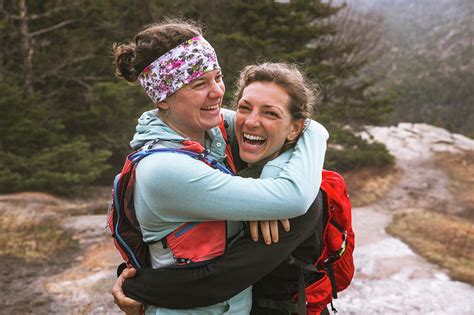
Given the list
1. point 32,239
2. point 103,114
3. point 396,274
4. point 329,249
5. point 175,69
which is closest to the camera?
point 175,69

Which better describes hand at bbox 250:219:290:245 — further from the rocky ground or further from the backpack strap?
the rocky ground

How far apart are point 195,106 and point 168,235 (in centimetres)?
56

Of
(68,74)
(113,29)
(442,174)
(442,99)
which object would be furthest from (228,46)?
(442,99)

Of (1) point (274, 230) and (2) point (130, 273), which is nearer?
(1) point (274, 230)

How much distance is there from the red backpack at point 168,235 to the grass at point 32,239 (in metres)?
5.87

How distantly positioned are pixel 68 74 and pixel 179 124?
12.3 meters

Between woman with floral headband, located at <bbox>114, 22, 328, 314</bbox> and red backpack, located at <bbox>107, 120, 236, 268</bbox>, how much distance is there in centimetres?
4

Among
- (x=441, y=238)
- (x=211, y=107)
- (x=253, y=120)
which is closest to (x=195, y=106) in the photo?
(x=211, y=107)

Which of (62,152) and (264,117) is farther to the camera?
(62,152)

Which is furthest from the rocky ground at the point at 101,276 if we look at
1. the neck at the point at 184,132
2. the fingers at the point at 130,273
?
the neck at the point at 184,132

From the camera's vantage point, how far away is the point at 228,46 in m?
13.5

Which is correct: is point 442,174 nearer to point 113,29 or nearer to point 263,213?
point 113,29

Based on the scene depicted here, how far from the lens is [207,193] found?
1.42m

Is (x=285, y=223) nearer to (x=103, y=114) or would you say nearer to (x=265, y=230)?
(x=265, y=230)
